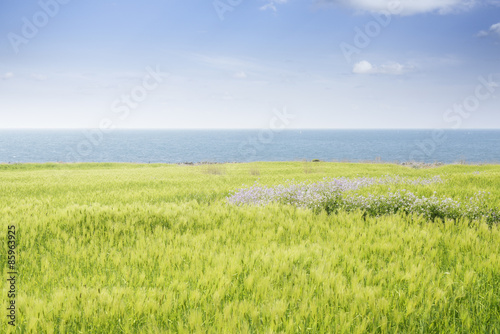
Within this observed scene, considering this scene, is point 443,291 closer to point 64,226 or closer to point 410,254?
point 410,254

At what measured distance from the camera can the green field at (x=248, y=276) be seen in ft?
9.05

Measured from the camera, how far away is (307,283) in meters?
3.57

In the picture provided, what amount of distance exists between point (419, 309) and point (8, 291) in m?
4.26

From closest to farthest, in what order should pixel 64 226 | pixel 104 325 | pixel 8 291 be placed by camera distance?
pixel 104 325
pixel 8 291
pixel 64 226

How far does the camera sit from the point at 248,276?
3555 millimetres

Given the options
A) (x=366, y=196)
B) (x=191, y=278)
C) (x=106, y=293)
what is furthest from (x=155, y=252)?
(x=366, y=196)

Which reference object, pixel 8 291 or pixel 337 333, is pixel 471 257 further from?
pixel 8 291

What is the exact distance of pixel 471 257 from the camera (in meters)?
4.50

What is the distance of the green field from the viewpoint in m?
2.76

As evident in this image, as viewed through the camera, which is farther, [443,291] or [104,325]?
[443,291]

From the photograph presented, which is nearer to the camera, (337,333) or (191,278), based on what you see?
(337,333)

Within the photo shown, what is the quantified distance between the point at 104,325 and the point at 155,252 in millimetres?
1777

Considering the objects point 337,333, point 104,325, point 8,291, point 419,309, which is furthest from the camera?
point 8,291

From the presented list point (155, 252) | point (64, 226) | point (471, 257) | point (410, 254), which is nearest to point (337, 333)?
point (410, 254)
